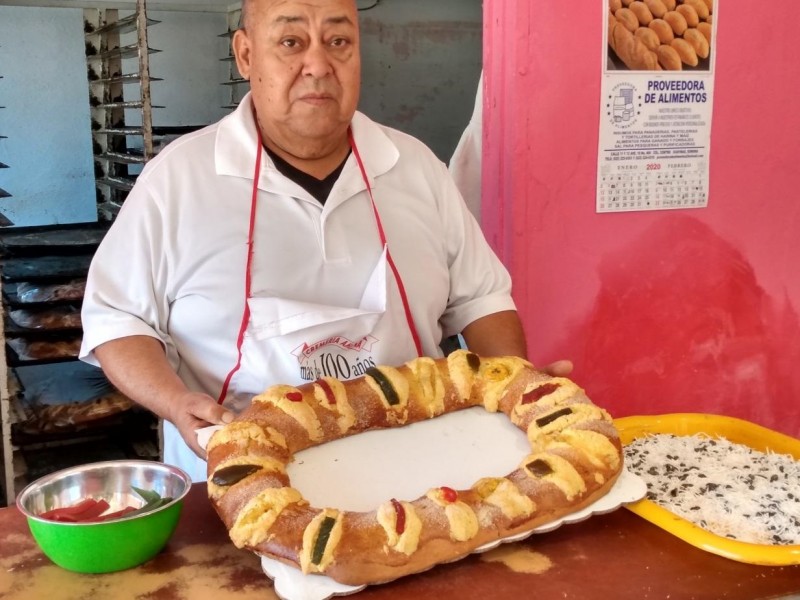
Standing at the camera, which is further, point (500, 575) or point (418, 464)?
point (418, 464)

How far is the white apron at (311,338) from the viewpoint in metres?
1.61

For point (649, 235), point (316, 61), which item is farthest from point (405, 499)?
point (649, 235)

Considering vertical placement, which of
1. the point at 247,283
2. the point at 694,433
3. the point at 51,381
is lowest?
the point at 51,381

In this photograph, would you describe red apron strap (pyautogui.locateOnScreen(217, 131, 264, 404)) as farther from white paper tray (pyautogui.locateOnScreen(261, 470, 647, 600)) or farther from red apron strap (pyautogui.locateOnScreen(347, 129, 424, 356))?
white paper tray (pyautogui.locateOnScreen(261, 470, 647, 600))

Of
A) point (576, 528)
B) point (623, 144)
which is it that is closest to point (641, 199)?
point (623, 144)

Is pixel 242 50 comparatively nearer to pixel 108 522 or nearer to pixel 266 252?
pixel 266 252

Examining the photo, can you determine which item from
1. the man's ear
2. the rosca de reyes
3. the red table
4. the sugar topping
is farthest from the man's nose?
the sugar topping

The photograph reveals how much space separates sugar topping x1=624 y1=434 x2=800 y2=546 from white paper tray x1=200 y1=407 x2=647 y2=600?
178mm

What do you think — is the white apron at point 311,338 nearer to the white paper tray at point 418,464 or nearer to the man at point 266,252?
the man at point 266,252

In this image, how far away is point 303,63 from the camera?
5.32 ft

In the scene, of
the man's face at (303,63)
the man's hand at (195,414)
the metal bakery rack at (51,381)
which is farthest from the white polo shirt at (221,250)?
the metal bakery rack at (51,381)

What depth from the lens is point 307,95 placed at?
1.64 metres

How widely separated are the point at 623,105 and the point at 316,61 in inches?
42.9

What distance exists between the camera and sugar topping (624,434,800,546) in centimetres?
137
